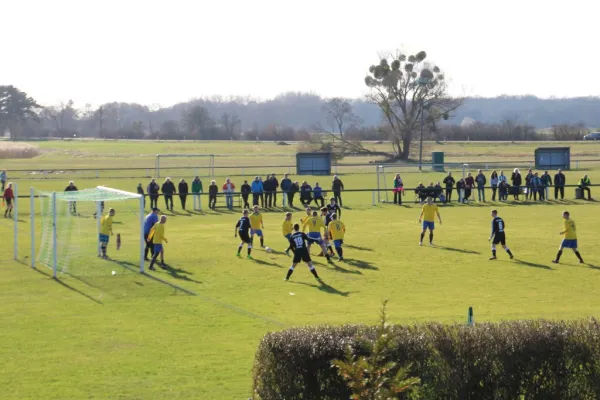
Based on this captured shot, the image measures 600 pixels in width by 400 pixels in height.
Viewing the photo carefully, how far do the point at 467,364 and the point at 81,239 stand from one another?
788 inches

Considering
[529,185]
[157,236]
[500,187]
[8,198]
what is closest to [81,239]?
[157,236]

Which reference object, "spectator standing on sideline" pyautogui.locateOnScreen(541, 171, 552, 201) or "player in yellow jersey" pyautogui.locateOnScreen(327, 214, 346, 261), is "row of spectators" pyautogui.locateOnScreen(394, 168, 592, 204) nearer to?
"spectator standing on sideline" pyautogui.locateOnScreen(541, 171, 552, 201)

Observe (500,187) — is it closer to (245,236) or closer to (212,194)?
(212,194)

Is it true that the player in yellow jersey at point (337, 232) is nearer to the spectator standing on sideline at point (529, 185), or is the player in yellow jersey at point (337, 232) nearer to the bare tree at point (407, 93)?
the spectator standing on sideline at point (529, 185)

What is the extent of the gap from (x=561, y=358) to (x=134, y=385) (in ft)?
21.3

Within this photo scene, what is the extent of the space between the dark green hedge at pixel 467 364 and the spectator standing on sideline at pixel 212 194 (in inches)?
1250

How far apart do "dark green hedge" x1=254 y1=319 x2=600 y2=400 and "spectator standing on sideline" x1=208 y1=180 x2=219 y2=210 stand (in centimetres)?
3176

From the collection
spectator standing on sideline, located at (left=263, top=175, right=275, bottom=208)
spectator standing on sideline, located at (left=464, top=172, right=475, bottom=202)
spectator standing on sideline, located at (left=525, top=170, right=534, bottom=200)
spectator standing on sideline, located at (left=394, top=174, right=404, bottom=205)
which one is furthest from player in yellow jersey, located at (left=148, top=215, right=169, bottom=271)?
spectator standing on sideline, located at (left=525, top=170, right=534, bottom=200)

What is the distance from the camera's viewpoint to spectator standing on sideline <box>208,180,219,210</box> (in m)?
41.7

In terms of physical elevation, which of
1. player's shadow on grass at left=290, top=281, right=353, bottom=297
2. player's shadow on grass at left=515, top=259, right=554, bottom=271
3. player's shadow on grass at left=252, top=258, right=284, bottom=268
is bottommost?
player's shadow on grass at left=515, top=259, right=554, bottom=271

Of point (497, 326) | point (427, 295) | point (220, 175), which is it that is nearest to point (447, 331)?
point (497, 326)

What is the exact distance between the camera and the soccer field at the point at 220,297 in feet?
45.5

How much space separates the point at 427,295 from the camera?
20.1 metres

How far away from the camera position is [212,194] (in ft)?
136
